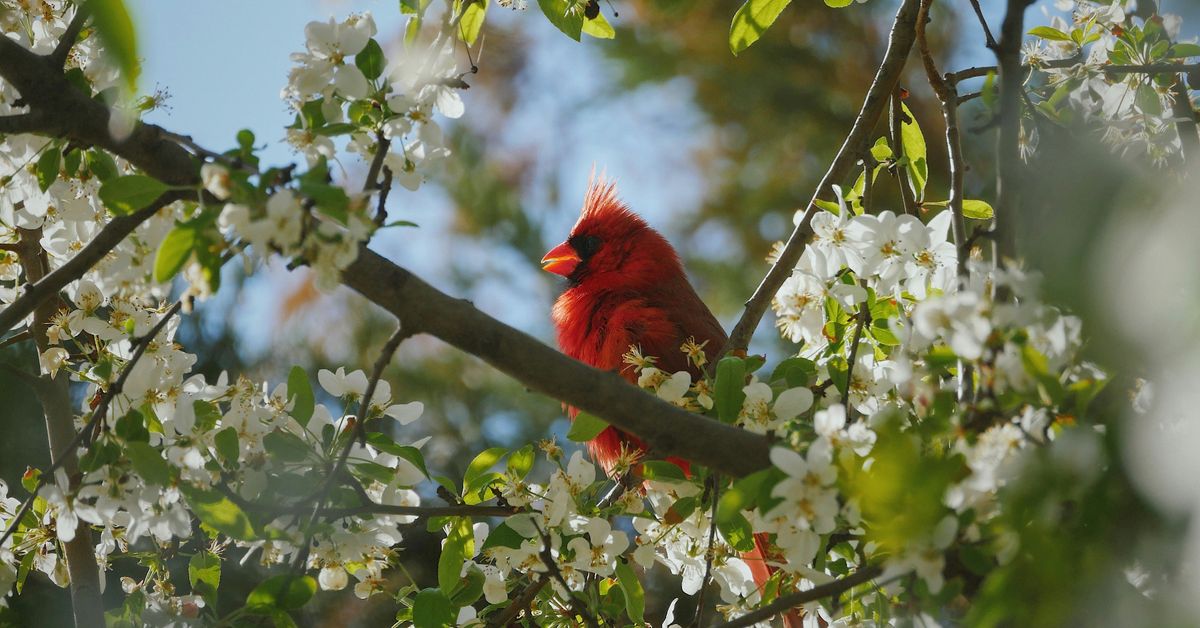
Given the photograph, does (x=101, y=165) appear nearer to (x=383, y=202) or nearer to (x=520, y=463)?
(x=383, y=202)

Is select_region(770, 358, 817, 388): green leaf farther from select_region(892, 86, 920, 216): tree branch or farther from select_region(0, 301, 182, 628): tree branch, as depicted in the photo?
select_region(0, 301, 182, 628): tree branch

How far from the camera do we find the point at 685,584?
85.1 inches

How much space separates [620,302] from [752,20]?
1.41m

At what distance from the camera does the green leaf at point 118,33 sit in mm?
663

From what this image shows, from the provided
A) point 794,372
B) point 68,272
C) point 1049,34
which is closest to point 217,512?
point 68,272

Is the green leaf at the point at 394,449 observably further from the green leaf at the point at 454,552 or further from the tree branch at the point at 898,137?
the tree branch at the point at 898,137

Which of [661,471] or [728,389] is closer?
[728,389]

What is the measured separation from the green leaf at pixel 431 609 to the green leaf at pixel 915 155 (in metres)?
1.13

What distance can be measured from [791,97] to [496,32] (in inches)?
80.7

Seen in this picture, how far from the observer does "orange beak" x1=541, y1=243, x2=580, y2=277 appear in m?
3.88

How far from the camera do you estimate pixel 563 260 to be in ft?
12.7

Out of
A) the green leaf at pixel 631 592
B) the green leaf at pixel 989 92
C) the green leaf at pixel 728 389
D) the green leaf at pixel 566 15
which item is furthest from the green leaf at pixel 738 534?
the green leaf at pixel 566 15

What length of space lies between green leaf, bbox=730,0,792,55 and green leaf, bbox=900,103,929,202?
33 centimetres

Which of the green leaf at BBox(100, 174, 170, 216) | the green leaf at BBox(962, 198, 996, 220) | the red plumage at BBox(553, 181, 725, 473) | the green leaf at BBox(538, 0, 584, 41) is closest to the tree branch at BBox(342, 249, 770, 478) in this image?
the green leaf at BBox(100, 174, 170, 216)
